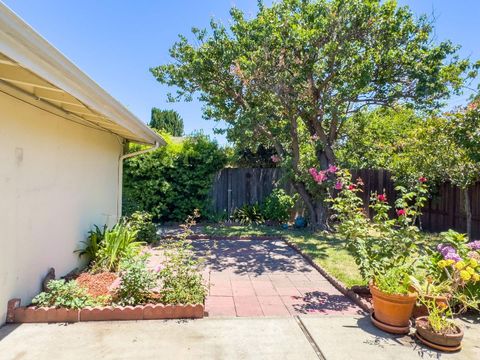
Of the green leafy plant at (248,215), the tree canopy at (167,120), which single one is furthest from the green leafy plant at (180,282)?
the tree canopy at (167,120)

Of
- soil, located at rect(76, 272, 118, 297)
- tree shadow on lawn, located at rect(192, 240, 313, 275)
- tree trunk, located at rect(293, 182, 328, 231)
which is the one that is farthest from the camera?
tree trunk, located at rect(293, 182, 328, 231)

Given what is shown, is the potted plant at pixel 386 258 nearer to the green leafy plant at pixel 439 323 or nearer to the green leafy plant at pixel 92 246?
the green leafy plant at pixel 439 323

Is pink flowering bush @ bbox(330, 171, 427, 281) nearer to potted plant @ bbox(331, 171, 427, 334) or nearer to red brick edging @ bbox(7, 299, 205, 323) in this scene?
potted plant @ bbox(331, 171, 427, 334)

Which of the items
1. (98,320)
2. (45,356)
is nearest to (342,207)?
(98,320)

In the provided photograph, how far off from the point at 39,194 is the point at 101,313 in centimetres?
155

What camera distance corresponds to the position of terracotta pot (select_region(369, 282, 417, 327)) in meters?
3.07

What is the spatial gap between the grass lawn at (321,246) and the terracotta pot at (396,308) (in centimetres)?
118

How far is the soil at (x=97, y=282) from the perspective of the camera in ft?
12.9

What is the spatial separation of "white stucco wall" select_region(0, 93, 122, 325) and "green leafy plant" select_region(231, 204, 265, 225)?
5.32 meters

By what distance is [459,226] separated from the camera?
831 cm

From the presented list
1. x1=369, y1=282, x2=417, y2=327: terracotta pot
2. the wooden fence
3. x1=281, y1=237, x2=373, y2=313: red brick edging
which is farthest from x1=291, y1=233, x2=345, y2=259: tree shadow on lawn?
x1=369, y1=282, x2=417, y2=327: terracotta pot

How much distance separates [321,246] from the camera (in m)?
6.97

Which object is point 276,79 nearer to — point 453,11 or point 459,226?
point 453,11

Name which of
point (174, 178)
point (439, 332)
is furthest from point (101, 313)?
point (174, 178)
